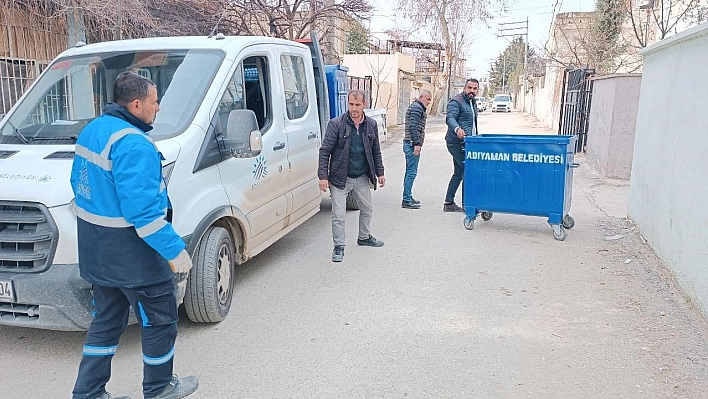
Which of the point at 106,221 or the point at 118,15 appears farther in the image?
the point at 118,15

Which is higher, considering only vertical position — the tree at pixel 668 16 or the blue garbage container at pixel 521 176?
the tree at pixel 668 16

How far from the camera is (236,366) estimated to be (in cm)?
372

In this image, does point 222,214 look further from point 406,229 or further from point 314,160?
point 406,229

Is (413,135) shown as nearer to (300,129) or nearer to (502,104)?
(300,129)

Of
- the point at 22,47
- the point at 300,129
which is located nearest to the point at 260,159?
the point at 300,129

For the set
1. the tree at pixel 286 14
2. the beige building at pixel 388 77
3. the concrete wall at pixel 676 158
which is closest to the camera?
the concrete wall at pixel 676 158

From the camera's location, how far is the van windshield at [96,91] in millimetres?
4172

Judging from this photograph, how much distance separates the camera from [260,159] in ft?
16.1

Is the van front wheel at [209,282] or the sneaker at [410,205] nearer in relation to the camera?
the van front wheel at [209,282]

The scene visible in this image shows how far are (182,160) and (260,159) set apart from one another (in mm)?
1134

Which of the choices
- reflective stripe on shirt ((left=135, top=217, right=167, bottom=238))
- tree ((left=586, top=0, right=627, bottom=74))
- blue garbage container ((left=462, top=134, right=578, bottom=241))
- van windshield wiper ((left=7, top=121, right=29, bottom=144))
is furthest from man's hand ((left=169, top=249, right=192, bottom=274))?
tree ((left=586, top=0, right=627, bottom=74))

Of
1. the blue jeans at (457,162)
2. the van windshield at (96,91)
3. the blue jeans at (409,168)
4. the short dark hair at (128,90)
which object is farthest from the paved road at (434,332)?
the blue jeans at (409,168)

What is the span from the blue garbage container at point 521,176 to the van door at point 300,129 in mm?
2011

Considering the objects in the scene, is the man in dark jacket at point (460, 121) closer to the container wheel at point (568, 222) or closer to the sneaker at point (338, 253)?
the container wheel at point (568, 222)
